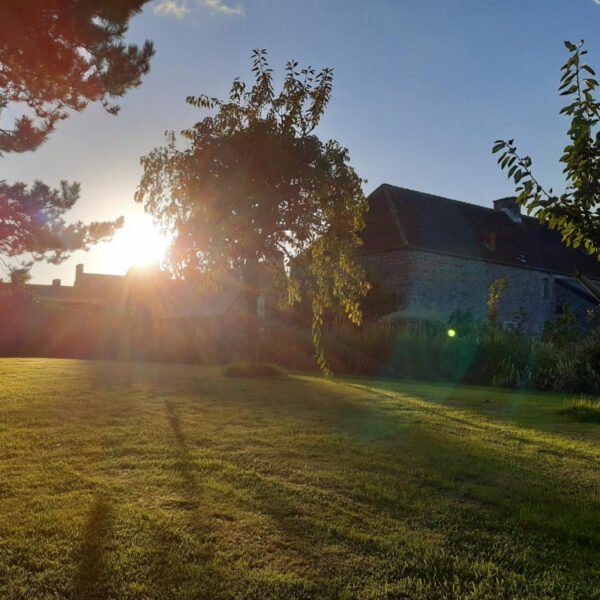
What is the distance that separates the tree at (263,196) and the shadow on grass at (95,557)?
8416 mm

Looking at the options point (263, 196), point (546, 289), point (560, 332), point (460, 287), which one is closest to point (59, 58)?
point (263, 196)

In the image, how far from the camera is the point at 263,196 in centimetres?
1151

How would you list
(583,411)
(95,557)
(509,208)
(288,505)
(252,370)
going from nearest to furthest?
(95,557)
(288,505)
(583,411)
(252,370)
(509,208)

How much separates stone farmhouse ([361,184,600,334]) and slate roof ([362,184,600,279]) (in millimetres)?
56

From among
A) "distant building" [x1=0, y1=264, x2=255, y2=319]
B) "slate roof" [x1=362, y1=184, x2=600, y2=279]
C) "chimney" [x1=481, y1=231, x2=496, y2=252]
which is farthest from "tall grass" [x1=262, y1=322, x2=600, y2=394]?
"chimney" [x1=481, y1=231, x2=496, y2=252]

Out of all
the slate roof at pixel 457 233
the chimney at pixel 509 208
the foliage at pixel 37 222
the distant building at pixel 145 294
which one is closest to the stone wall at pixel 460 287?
the slate roof at pixel 457 233

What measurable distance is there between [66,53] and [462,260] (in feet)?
72.0

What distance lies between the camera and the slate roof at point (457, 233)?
91.9 feet

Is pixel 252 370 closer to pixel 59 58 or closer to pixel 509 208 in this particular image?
pixel 59 58

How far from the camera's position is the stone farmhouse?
2686cm

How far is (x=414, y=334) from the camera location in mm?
17141

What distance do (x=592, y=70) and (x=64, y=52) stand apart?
9.61 m

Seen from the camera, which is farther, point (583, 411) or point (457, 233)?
point (457, 233)

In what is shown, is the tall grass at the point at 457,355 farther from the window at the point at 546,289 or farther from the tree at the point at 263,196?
the window at the point at 546,289
